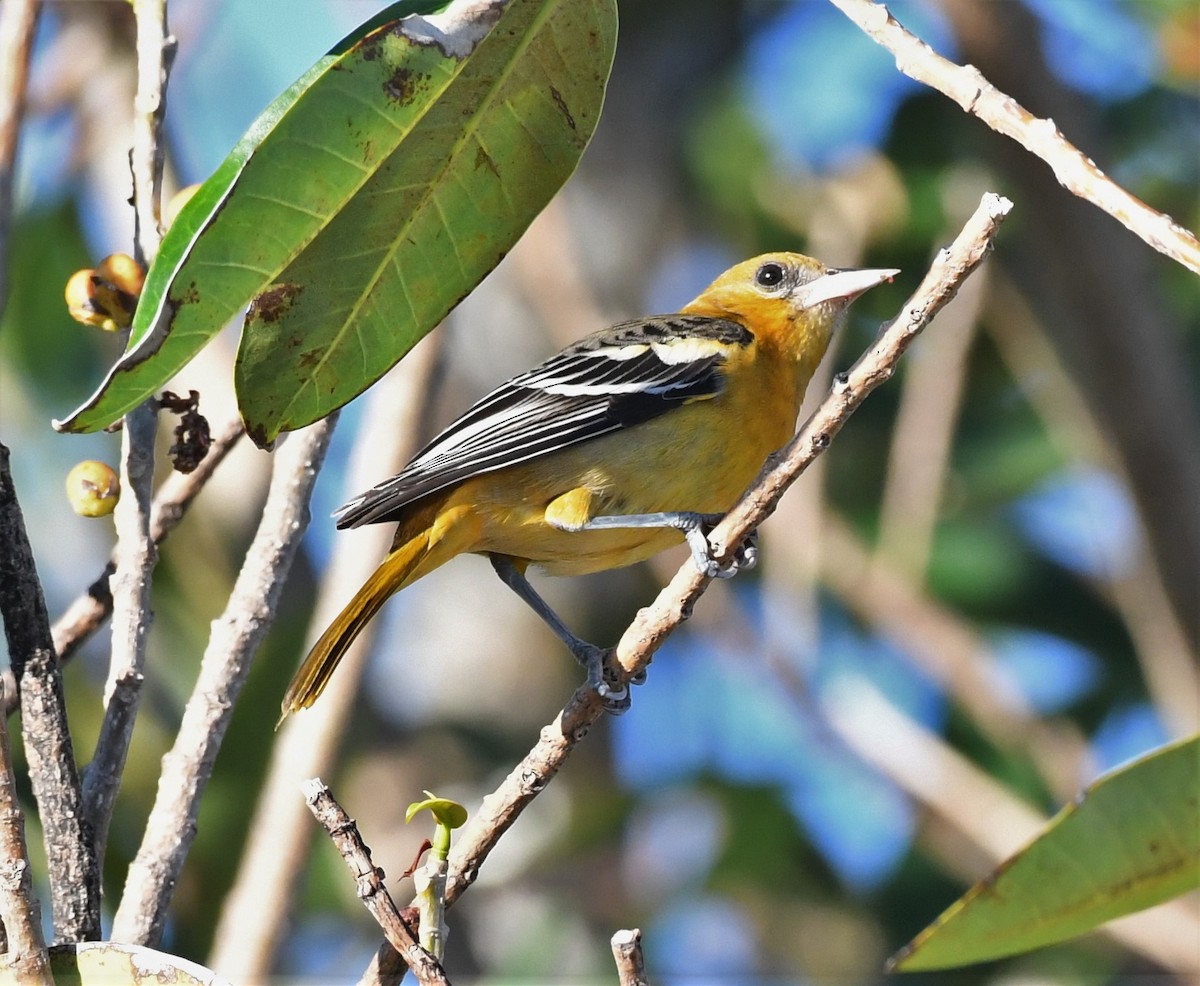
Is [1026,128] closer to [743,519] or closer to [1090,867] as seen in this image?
[743,519]

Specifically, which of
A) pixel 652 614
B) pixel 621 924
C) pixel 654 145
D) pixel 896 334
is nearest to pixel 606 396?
pixel 652 614

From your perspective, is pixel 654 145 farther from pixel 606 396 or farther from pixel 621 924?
pixel 606 396

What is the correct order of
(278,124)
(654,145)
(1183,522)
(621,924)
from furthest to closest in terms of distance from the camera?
(654,145)
(621,924)
(1183,522)
(278,124)

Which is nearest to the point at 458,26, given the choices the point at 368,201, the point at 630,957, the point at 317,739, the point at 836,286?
the point at 368,201

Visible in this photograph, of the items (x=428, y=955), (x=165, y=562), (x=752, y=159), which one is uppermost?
(x=752, y=159)

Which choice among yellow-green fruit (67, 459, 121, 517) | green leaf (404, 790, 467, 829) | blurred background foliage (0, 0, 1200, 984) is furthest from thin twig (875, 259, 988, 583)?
green leaf (404, 790, 467, 829)

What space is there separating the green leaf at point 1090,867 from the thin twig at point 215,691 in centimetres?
106

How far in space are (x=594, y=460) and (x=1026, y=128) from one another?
2.23 meters

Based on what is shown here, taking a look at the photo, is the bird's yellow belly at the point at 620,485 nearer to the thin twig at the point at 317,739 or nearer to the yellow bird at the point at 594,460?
the yellow bird at the point at 594,460

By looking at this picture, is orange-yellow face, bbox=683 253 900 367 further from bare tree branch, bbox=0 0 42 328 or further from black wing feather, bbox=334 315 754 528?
bare tree branch, bbox=0 0 42 328

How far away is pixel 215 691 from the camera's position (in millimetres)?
2383

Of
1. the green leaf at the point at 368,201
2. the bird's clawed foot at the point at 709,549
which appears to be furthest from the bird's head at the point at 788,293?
the green leaf at the point at 368,201

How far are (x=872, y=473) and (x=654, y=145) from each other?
7.78 ft

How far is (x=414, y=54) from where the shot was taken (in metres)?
2.15
